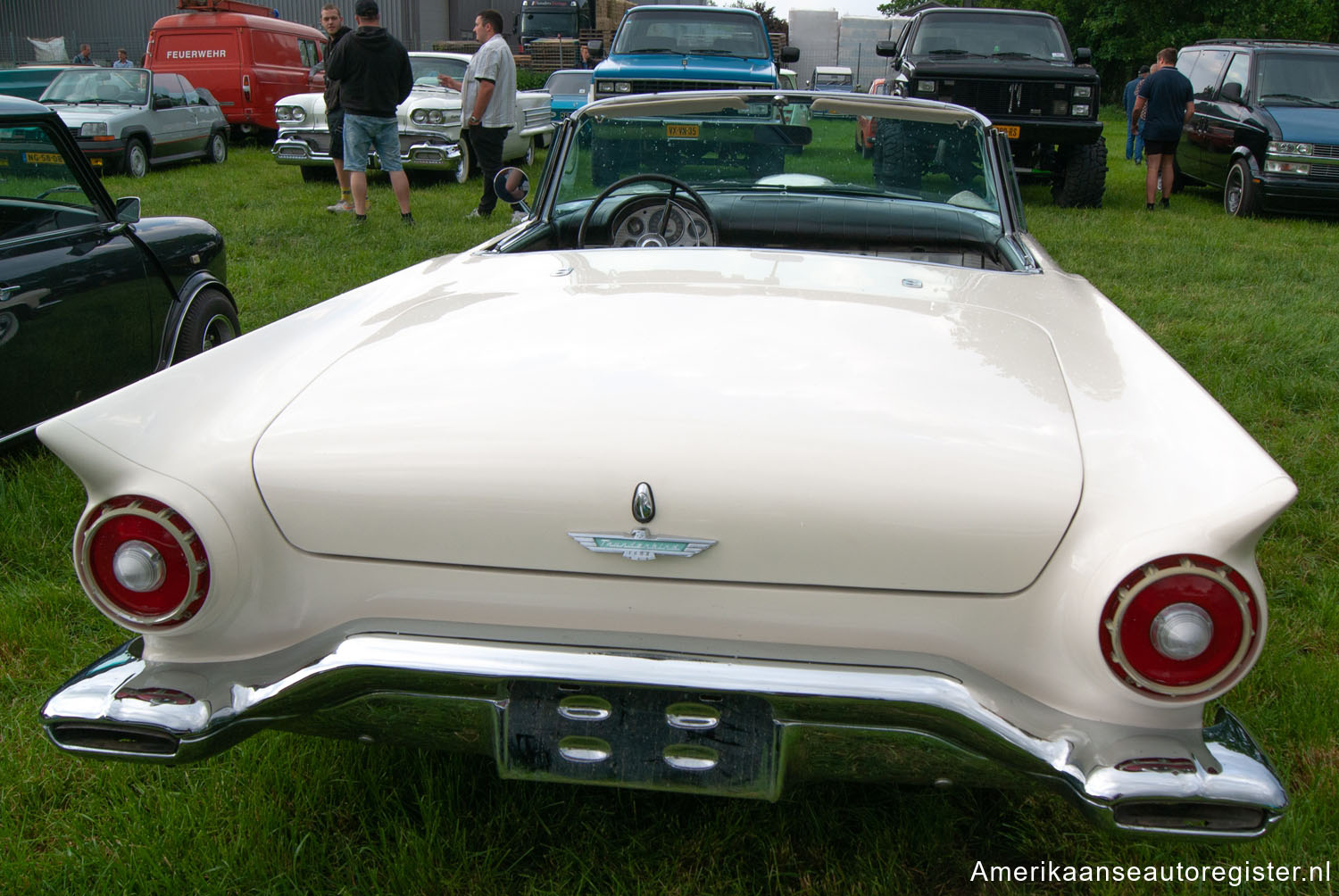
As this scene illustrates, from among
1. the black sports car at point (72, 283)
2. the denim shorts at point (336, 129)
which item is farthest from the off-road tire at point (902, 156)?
the denim shorts at point (336, 129)

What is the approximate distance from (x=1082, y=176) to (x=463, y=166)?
6.16 metres

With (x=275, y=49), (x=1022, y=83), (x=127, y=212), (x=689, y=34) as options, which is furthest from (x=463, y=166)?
(x=275, y=49)

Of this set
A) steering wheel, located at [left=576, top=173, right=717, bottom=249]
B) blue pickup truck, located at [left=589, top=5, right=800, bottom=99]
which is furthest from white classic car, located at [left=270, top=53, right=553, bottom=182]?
steering wheel, located at [left=576, top=173, right=717, bottom=249]

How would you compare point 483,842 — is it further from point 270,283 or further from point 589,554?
point 270,283

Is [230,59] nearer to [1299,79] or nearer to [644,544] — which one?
[1299,79]

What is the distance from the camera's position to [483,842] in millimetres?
1859

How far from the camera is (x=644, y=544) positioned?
142cm

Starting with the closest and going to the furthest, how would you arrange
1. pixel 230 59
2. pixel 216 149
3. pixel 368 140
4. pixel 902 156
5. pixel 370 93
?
1. pixel 902 156
2. pixel 370 93
3. pixel 368 140
4. pixel 216 149
5. pixel 230 59

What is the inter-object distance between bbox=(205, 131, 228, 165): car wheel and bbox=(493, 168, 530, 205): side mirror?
11543 millimetres

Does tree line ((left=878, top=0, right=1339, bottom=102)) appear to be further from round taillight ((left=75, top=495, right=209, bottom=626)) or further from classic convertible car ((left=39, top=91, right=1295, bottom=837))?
round taillight ((left=75, top=495, right=209, bottom=626))

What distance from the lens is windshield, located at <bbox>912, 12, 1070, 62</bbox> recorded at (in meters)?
9.96

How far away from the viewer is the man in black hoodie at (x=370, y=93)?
7617 mm

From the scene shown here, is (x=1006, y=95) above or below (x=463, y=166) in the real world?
above

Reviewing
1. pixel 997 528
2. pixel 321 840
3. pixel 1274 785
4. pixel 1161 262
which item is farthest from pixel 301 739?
pixel 1161 262
